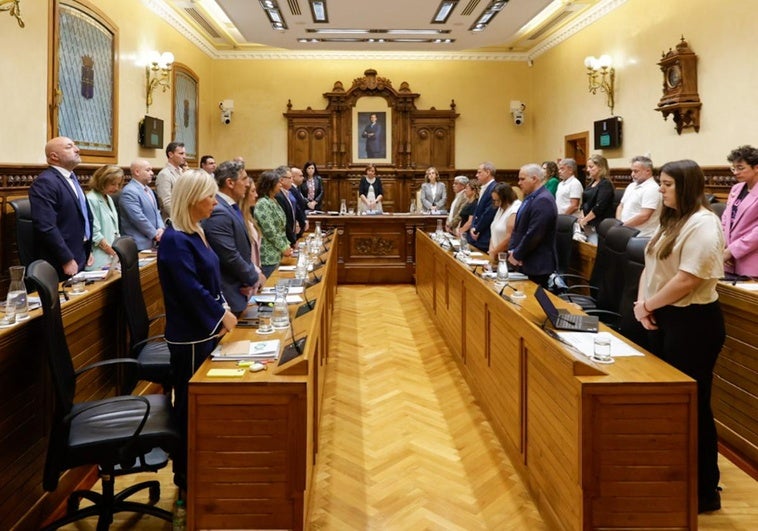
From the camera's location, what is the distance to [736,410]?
349cm

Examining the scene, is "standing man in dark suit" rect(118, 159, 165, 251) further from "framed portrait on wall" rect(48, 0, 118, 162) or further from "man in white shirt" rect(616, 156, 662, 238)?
A: "man in white shirt" rect(616, 156, 662, 238)

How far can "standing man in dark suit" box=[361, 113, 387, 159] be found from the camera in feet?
39.7

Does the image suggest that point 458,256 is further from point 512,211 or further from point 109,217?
point 109,217

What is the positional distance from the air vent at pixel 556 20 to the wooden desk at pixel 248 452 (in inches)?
339


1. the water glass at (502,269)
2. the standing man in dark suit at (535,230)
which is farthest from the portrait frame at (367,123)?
the water glass at (502,269)

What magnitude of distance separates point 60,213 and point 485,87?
382 inches

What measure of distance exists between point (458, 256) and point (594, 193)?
2423 mm

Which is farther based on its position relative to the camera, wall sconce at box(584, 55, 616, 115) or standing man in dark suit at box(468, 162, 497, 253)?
wall sconce at box(584, 55, 616, 115)

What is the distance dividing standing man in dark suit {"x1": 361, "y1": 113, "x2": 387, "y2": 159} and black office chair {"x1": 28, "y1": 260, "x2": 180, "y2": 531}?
9.96 m

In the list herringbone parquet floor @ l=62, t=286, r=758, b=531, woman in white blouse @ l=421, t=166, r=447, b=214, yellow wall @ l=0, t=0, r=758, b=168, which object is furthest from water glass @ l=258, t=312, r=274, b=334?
woman in white blouse @ l=421, t=166, r=447, b=214

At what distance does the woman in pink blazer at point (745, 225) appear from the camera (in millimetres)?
3842

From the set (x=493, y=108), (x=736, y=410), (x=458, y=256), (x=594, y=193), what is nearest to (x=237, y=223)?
(x=458, y=256)

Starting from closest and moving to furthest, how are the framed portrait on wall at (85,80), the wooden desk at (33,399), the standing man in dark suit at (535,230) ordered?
1. the wooden desk at (33,399)
2. the standing man in dark suit at (535,230)
3. the framed portrait on wall at (85,80)

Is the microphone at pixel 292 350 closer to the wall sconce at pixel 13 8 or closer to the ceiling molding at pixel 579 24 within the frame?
the wall sconce at pixel 13 8
